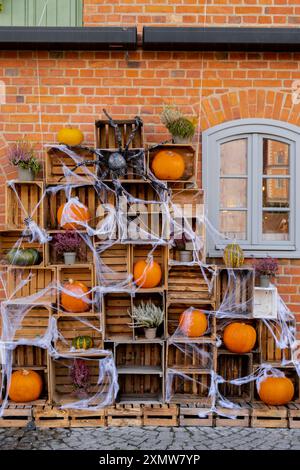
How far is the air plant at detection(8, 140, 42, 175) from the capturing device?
566 centimetres

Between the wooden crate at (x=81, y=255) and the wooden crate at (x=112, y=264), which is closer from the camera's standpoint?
the wooden crate at (x=112, y=264)

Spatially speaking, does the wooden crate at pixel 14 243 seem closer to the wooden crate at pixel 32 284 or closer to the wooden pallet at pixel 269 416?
the wooden crate at pixel 32 284

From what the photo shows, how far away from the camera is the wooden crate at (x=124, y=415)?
533 cm

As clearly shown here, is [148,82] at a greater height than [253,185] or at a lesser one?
greater

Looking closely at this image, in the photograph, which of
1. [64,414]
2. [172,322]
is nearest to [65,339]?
[64,414]

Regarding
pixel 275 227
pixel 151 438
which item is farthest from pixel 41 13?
pixel 151 438

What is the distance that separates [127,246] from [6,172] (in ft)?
5.23

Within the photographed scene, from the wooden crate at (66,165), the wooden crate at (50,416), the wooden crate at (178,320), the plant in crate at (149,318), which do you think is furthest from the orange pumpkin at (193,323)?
the wooden crate at (66,165)

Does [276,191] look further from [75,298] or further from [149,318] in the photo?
[75,298]

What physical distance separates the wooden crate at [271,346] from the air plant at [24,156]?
2950 mm

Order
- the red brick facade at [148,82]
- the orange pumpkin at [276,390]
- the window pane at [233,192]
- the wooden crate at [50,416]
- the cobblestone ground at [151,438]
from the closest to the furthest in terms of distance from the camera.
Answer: the cobblestone ground at [151,438], the wooden crate at [50,416], the orange pumpkin at [276,390], the red brick facade at [148,82], the window pane at [233,192]

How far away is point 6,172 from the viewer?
5941 millimetres

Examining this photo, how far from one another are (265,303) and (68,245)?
7.02 ft

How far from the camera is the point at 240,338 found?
5.47 m
